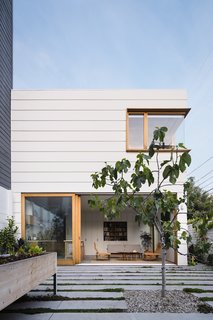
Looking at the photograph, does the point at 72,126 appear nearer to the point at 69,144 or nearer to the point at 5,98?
the point at 69,144

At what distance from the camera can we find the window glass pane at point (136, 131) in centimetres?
1098

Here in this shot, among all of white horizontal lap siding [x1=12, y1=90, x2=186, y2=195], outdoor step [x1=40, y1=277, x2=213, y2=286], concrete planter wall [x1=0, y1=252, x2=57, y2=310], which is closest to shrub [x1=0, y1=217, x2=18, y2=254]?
white horizontal lap siding [x1=12, y1=90, x2=186, y2=195]

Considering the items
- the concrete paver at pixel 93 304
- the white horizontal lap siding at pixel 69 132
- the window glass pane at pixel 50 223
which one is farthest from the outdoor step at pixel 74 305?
the white horizontal lap siding at pixel 69 132

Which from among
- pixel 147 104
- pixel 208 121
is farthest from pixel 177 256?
pixel 208 121

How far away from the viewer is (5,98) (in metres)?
10.2

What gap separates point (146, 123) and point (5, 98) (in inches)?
171

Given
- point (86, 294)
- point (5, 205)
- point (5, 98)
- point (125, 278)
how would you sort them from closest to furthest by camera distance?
1. point (86, 294)
2. point (125, 278)
3. point (5, 205)
4. point (5, 98)

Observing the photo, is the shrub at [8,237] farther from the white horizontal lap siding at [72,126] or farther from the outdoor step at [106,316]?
the outdoor step at [106,316]

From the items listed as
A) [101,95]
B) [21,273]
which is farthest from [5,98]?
[21,273]

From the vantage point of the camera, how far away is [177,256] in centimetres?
1077

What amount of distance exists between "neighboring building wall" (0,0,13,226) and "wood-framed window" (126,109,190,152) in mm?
3689

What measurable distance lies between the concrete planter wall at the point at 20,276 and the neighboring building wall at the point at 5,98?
16.2ft

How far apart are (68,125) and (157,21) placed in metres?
5.38

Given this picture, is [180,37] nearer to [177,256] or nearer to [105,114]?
[105,114]
